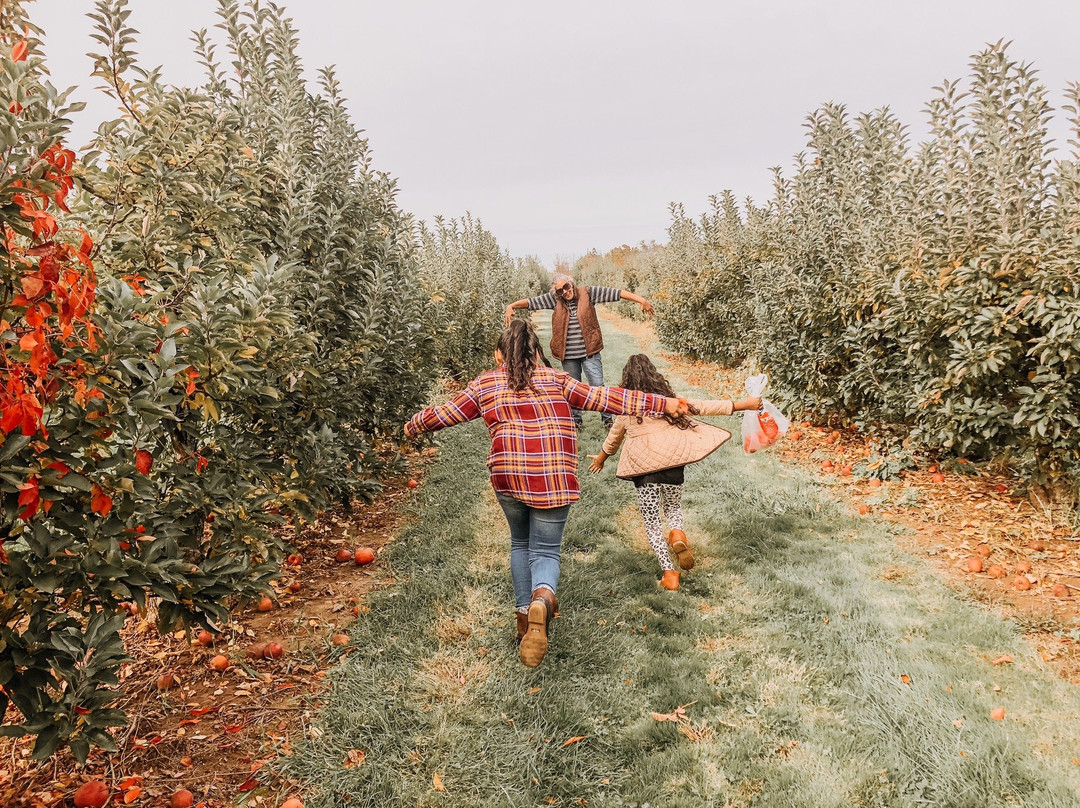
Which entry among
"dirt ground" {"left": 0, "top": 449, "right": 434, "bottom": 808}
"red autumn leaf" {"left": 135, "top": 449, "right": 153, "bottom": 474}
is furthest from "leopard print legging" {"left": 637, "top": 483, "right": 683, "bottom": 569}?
"red autumn leaf" {"left": 135, "top": 449, "right": 153, "bottom": 474}

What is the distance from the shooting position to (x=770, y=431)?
4273 mm

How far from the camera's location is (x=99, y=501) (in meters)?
2.06

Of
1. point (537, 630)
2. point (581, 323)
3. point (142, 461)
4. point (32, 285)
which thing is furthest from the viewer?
point (581, 323)

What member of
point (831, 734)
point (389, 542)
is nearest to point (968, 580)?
point (831, 734)

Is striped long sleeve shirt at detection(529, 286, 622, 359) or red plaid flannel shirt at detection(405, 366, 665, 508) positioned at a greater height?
striped long sleeve shirt at detection(529, 286, 622, 359)

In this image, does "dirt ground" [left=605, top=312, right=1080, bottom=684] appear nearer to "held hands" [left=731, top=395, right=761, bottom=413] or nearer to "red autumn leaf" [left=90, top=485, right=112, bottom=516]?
"held hands" [left=731, top=395, right=761, bottom=413]

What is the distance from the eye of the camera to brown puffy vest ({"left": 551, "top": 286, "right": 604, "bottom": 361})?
22.2 ft

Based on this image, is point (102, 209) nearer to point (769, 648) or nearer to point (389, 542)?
point (389, 542)

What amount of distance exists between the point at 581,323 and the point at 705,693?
4.35m

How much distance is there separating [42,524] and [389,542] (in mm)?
3609

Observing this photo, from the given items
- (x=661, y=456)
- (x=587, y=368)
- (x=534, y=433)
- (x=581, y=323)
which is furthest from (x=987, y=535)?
→ (x=581, y=323)

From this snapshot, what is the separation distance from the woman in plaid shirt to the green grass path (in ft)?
1.48

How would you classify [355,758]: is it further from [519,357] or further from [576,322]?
[576,322]

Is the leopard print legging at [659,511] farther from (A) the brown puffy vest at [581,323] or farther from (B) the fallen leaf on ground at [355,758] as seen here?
(A) the brown puffy vest at [581,323]
